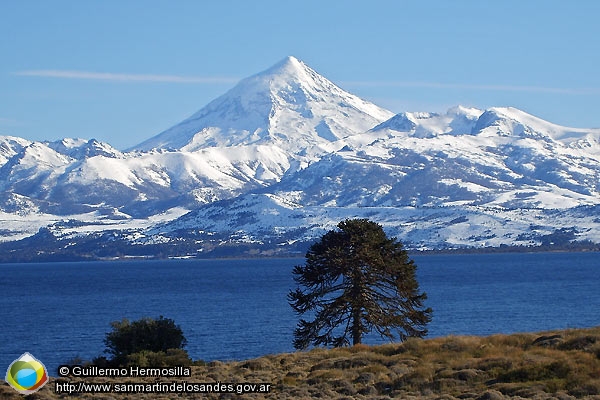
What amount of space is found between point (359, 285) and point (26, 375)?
75.8 ft

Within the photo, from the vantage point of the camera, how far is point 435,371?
31641mm

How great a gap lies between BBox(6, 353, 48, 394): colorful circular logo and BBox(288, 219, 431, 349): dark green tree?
69.7 ft

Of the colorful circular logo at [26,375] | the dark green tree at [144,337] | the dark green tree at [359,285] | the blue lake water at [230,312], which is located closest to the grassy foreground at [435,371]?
the colorful circular logo at [26,375]

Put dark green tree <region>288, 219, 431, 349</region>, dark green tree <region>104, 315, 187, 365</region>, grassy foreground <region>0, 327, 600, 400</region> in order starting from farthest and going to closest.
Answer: dark green tree <region>288, 219, 431, 349</region>
dark green tree <region>104, 315, 187, 365</region>
grassy foreground <region>0, 327, 600, 400</region>

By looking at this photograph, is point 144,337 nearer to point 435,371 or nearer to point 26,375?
point 26,375

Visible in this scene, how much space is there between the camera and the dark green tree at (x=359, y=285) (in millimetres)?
48875

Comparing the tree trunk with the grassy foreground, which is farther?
the tree trunk

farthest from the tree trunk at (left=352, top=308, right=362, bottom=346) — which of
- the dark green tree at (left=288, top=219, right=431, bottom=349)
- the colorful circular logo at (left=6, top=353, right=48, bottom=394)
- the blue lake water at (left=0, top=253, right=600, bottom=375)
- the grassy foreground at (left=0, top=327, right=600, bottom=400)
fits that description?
the colorful circular logo at (left=6, top=353, right=48, bottom=394)

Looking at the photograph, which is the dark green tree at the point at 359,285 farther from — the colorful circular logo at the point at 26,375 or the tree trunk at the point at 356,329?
the colorful circular logo at the point at 26,375

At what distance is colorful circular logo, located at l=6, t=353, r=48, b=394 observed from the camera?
2856 centimetres

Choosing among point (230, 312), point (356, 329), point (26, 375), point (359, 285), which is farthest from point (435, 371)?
point (230, 312)

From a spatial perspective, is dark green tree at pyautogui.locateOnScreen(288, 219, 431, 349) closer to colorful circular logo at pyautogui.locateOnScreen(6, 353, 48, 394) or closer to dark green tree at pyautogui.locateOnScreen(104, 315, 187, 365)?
dark green tree at pyautogui.locateOnScreen(104, 315, 187, 365)

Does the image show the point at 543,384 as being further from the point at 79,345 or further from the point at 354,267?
the point at 79,345

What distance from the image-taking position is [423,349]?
35406 mm
